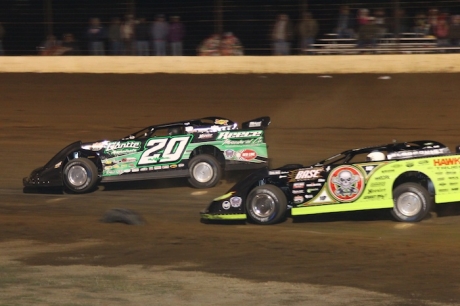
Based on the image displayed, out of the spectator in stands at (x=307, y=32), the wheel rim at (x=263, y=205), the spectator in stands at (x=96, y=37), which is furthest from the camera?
the spectator in stands at (x=96, y=37)

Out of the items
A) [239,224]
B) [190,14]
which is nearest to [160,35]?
[190,14]

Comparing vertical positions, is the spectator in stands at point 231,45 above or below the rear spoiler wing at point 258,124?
above

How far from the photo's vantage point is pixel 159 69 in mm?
23109

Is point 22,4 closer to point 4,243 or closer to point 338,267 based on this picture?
point 4,243

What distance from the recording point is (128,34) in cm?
2366

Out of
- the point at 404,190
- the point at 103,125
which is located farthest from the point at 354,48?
the point at 404,190

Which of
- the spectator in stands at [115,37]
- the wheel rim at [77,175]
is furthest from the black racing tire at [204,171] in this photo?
the spectator in stands at [115,37]

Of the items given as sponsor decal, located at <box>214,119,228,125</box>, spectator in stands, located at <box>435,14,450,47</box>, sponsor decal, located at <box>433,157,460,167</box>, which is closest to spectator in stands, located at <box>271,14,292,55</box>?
spectator in stands, located at <box>435,14,450,47</box>

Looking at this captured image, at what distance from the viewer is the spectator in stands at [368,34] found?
21.0 meters

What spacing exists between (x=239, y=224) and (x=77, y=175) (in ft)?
11.6

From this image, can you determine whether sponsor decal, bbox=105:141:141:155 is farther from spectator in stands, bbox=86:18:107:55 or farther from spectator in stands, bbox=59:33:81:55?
spectator in stands, bbox=59:33:81:55

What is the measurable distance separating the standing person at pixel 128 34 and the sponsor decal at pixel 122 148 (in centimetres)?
1072

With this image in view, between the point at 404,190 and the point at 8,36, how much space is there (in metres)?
17.9

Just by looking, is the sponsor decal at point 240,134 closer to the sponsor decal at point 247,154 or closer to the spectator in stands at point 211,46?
the sponsor decal at point 247,154
